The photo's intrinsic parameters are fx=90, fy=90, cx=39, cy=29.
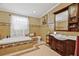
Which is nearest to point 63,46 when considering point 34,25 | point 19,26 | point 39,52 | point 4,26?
point 39,52

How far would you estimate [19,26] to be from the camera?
1692mm

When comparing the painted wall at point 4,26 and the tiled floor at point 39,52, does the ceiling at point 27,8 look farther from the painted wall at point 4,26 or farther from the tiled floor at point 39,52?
the tiled floor at point 39,52

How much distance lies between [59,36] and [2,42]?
106 centimetres

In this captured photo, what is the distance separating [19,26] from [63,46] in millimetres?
907

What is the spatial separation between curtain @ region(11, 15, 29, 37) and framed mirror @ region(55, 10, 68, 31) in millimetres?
587

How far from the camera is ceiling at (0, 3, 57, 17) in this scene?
1587mm

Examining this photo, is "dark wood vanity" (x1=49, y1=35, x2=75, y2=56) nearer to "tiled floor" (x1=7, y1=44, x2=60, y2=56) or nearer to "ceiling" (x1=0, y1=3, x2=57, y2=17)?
"tiled floor" (x1=7, y1=44, x2=60, y2=56)

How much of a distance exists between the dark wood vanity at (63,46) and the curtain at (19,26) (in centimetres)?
54

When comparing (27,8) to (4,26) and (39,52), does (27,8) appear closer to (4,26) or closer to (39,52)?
(4,26)

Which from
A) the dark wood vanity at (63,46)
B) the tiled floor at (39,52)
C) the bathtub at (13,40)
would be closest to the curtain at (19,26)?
the bathtub at (13,40)

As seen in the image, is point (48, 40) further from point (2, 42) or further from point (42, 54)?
point (2, 42)

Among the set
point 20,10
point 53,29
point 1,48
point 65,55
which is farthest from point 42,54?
point 20,10

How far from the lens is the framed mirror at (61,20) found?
1689 millimetres

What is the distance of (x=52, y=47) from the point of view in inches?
70.6
